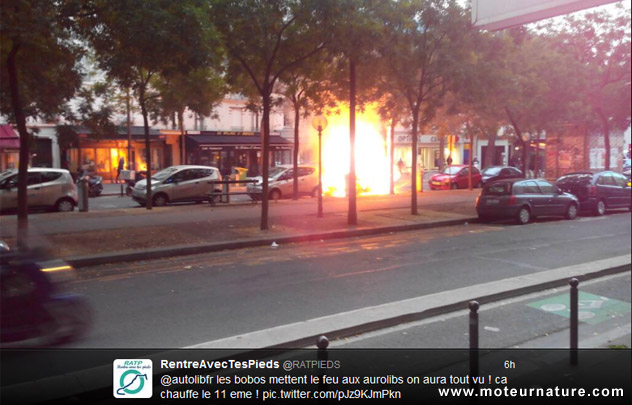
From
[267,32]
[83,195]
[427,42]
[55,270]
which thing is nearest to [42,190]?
[83,195]

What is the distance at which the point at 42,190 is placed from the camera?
18.0 m

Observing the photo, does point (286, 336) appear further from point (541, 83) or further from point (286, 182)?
point (541, 83)

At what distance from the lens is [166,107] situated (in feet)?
67.2

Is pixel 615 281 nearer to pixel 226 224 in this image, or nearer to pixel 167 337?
pixel 167 337

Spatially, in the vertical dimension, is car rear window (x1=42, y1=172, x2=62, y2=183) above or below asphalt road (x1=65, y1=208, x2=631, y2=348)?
above

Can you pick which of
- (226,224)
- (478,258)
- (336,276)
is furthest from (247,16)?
(478,258)

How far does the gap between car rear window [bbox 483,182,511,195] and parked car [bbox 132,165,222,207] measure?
398 inches

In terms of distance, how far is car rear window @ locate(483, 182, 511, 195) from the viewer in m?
17.2

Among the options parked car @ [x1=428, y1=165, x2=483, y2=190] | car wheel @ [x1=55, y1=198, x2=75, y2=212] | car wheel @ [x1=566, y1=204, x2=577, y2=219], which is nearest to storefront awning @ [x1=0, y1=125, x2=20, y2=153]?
car wheel @ [x1=55, y1=198, x2=75, y2=212]

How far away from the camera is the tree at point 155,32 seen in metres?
10.1

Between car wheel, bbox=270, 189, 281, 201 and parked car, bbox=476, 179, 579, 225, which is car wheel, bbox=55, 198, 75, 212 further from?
parked car, bbox=476, 179, 579, 225

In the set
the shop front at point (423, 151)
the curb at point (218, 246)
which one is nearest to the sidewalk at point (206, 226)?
the curb at point (218, 246)

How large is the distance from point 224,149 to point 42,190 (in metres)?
18.2

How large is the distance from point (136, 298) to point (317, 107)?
15.1 metres
